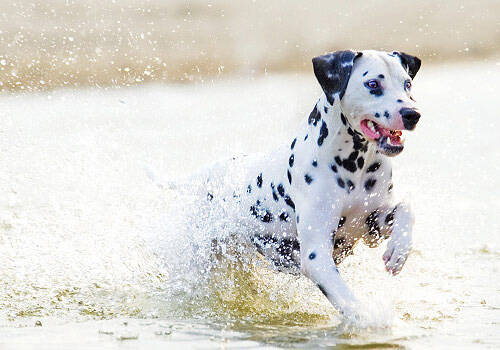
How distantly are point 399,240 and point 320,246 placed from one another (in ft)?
1.43

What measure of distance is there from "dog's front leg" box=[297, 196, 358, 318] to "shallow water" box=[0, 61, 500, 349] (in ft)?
0.70

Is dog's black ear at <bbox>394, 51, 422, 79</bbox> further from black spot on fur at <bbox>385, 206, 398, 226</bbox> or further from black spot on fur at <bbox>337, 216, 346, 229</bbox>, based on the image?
black spot on fur at <bbox>337, 216, 346, 229</bbox>

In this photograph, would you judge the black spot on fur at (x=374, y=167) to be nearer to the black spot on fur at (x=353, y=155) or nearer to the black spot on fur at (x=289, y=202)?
the black spot on fur at (x=353, y=155)

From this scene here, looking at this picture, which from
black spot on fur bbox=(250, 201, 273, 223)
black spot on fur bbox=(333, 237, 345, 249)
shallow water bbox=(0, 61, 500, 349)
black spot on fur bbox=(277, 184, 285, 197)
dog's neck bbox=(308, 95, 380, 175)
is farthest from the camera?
black spot on fur bbox=(250, 201, 273, 223)

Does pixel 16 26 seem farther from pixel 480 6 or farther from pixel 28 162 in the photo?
pixel 480 6

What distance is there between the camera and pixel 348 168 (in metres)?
5.37

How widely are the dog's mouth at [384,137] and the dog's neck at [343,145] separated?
138 millimetres

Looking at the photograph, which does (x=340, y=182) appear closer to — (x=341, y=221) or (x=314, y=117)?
(x=341, y=221)

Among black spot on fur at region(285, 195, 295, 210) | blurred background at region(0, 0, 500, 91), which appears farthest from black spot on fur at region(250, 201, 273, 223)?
blurred background at region(0, 0, 500, 91)

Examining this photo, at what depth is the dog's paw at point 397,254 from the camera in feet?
17.6

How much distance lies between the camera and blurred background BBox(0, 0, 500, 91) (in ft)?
50.2

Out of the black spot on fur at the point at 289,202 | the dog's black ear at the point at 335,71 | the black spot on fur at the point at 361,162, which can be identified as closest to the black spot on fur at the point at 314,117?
the dog's black ear at the point at 335,71

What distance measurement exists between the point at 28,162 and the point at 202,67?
18.3 feet

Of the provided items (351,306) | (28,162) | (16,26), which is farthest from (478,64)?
(351,306)
